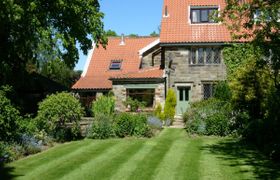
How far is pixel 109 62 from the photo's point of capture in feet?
A: 135

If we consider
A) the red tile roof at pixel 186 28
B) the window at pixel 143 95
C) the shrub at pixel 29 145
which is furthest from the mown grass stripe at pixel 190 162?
the red tile roof at pixel 186 28

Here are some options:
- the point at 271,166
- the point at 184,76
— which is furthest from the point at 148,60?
the point at 271,166

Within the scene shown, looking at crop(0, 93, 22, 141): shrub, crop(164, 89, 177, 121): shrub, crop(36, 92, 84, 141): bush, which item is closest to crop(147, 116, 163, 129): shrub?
crop(36, 92, 84, 141): bush

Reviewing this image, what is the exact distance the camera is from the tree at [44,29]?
2238cm

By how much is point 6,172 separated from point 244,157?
8.37 m

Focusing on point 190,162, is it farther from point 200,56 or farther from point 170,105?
point 200,56

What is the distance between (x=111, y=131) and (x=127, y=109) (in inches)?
476

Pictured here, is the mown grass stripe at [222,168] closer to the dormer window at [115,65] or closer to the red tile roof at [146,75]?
the red tile roof at [146,75]

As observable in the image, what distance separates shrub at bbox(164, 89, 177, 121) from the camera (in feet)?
102

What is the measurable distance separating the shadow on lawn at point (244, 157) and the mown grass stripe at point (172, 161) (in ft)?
3.83

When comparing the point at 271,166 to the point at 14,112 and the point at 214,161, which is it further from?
the point at 14,112

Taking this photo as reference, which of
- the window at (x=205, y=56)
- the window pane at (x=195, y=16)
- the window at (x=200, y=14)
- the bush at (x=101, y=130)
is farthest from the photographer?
the window pane at (x=195, y=16)

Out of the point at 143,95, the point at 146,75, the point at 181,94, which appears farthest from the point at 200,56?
the point at 143,95

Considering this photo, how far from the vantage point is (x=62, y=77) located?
64188 millimetres
